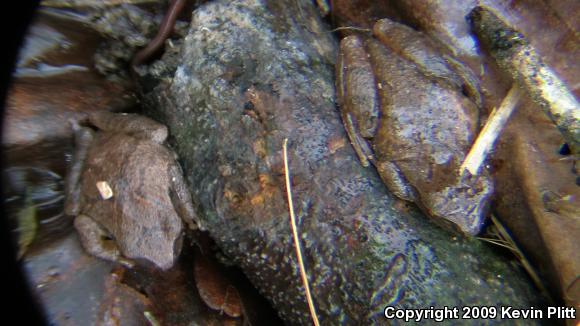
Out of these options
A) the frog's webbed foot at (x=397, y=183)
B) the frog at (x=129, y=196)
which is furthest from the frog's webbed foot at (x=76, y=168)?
the frog's webbed foot at (x=397, y=183)

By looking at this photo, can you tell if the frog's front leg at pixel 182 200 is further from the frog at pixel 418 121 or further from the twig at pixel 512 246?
the twig at pixel 512 246

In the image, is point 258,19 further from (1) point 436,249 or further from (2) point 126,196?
(1) point 436,249

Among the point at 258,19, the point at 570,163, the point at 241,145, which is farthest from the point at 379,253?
the point at 258,19

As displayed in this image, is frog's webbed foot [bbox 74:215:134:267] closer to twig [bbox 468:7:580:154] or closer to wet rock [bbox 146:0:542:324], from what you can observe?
wet rock [bbox 146:0:542:324]

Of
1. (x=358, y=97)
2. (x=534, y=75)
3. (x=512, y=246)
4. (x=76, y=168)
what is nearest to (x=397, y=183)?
(x=358, y=97)

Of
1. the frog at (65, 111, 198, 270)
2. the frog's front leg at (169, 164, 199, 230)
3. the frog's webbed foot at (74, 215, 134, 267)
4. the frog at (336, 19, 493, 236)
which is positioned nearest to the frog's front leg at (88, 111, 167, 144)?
the frog at (65, 111, 198, 270)

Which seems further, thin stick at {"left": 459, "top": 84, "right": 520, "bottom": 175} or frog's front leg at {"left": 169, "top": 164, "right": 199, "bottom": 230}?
frog's front leg at {"left": 169, "top": 164, "right": 199, "bottom": 230}
